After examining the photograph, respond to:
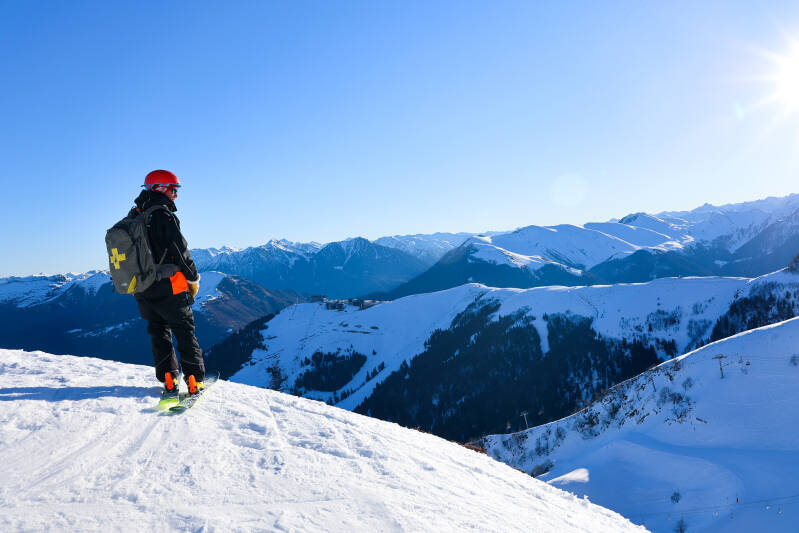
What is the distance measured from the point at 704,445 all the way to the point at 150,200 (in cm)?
3778

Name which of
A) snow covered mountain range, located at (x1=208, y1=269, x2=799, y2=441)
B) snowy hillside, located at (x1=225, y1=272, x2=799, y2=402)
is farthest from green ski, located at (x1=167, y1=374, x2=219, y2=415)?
snowy hillside, located at (x1=225, y1=272, x2=799, y2=402)

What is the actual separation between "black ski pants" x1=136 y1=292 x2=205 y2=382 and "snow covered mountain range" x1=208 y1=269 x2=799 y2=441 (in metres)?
134

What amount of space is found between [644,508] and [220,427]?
2934 centimetres

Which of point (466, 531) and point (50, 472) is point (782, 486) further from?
point (50, 472)

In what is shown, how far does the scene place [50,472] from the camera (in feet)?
14.2

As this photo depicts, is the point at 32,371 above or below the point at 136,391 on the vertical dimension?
above

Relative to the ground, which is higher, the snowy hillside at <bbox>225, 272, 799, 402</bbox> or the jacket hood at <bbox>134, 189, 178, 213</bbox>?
the jacket hood at <bbox>134, 189, 178, 213</bbox>

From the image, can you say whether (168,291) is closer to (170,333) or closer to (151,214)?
(170,333)

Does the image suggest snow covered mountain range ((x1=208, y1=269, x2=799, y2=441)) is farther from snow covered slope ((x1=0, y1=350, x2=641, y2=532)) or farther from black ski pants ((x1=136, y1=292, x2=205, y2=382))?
black ski pants ((x1=136, y1=292, x2=205, y2=382))

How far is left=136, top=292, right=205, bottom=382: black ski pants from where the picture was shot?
6.94 m

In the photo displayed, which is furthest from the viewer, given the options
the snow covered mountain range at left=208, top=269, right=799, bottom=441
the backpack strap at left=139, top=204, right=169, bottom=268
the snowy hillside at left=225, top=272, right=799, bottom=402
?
the snowy hillside at left=225, top=272, right=799, bottom=402

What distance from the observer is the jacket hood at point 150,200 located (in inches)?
272

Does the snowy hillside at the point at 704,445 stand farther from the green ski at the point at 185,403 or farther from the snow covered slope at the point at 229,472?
the green ski at the point at 185,403

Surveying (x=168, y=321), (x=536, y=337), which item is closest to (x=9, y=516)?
(x=168, y=321)
